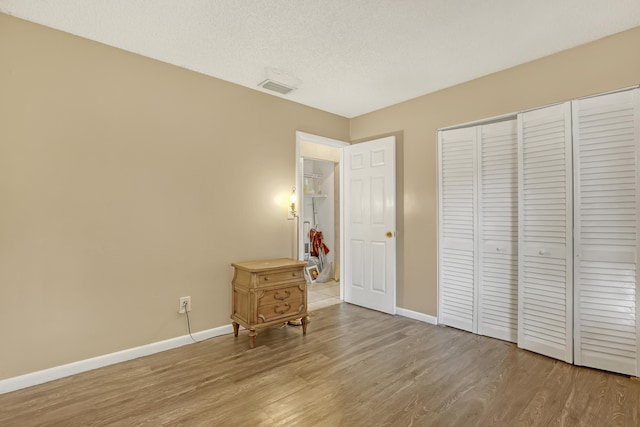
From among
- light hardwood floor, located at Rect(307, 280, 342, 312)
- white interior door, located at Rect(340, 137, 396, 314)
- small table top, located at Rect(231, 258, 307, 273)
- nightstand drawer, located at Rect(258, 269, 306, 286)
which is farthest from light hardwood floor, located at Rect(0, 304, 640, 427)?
light hardwood floor, located at Rect(307, 280, 342, 312)

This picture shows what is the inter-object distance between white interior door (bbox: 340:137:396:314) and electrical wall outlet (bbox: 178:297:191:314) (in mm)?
2098

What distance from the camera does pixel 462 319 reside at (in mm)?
3316

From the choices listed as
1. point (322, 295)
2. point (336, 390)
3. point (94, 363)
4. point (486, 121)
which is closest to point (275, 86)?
point (486, 121)

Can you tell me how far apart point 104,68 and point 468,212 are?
3.52 m

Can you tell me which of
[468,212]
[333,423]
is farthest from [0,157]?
[468,212]

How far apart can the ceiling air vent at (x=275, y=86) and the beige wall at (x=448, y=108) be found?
132 cm

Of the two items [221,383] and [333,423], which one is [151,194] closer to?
[221,383]

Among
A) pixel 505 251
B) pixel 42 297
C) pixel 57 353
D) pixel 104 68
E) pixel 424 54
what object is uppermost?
pixel 424 54

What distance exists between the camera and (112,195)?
2.58m

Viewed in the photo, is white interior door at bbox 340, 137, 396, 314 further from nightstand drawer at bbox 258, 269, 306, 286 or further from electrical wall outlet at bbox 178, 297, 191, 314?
electrical wall outlet at bbox 178, 297, 191, 314

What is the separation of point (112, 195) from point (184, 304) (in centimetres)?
114

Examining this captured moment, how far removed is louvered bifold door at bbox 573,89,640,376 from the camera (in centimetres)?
233

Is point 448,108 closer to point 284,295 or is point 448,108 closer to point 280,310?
point 284,295

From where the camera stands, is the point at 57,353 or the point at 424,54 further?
the point at 424,54
